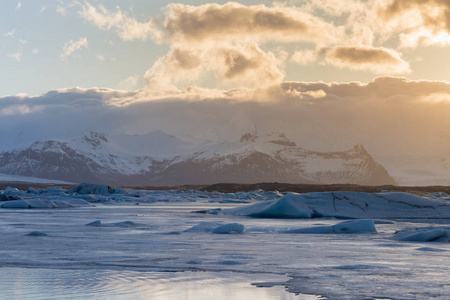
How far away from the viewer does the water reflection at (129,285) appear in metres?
6.37

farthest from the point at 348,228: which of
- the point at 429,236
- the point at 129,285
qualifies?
the point at 129,285

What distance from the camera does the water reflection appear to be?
6.37 meters

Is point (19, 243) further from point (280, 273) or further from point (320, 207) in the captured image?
point (320, 207)

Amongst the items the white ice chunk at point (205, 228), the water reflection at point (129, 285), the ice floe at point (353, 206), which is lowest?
the water reflection at point (129, 285)

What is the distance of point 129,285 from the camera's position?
7.00 m

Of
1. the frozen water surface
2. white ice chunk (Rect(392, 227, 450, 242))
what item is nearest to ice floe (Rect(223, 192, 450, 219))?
the frozen water surface


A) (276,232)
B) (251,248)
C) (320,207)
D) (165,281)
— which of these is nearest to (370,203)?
(320,207)

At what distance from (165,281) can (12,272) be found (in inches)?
83.1

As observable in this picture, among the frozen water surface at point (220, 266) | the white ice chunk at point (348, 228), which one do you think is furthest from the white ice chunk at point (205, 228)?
the white ice chunk at point (348, 228)

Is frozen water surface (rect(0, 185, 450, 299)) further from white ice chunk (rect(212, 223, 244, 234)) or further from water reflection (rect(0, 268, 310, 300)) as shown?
white ice chunk (rect(212, 223, 244, 234))

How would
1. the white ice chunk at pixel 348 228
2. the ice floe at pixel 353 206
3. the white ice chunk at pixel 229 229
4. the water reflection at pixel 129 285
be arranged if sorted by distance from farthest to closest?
the ice floe at pixel 353 206
the white ice chunk at pixel 348 228
the white ice chunk at pixel 229 229
the water reflection at pixel 129 285

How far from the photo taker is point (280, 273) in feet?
26.3

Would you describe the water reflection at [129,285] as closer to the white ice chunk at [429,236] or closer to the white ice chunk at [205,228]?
the white ice chunk at [429,236]

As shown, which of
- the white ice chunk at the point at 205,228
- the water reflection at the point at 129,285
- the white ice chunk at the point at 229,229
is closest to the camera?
the water reflection at the point at 129,285
